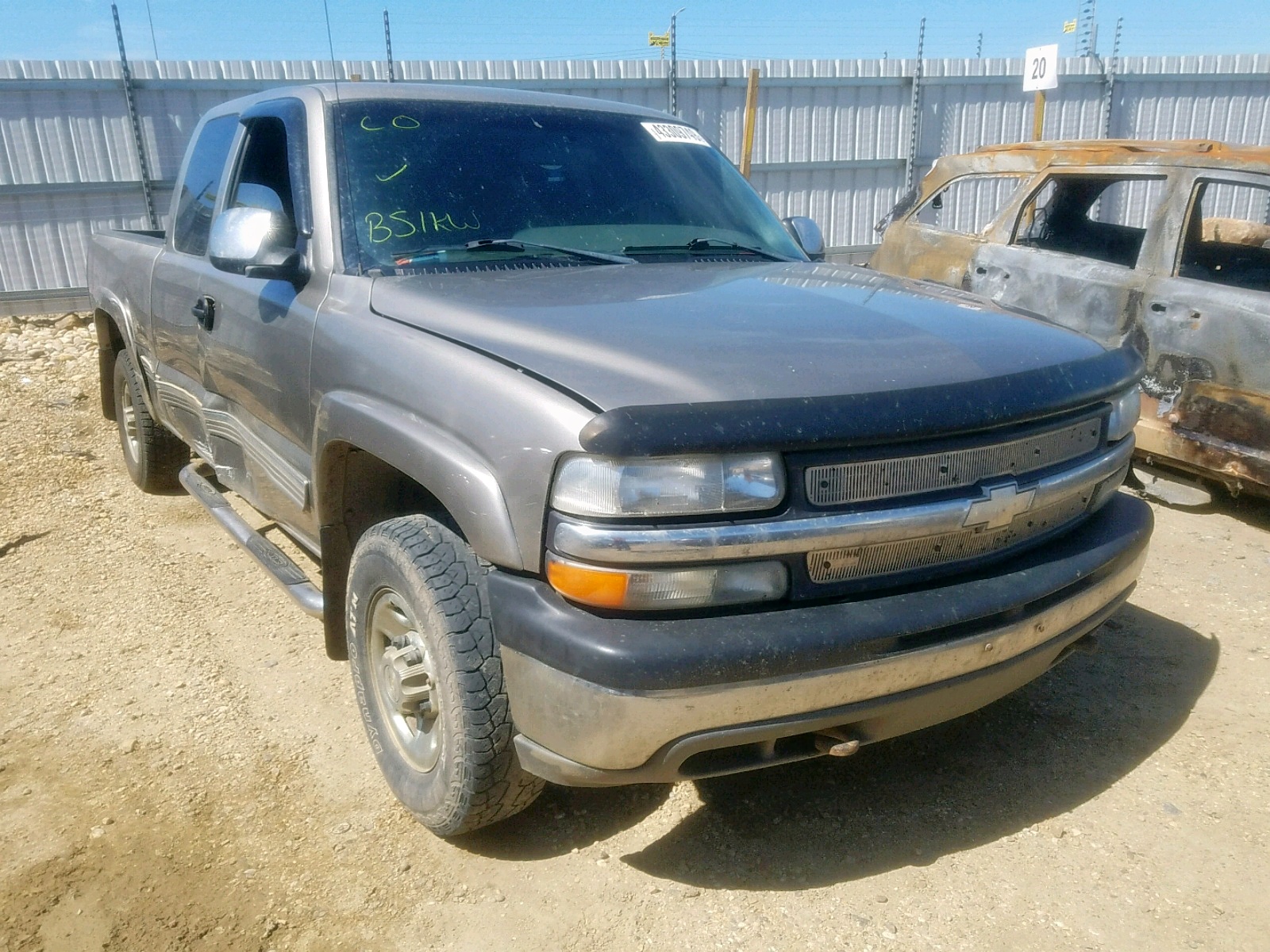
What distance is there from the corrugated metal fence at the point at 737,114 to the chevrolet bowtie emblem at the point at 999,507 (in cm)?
1022

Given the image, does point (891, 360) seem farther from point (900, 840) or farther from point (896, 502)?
point (900, 840)

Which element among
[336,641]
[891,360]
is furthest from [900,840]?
[336,641]

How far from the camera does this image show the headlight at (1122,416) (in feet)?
8.28

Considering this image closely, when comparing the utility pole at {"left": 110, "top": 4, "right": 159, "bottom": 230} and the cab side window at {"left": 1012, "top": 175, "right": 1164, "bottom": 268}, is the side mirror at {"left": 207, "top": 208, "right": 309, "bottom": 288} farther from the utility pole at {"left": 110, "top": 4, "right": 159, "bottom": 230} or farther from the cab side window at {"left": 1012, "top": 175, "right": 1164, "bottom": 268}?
the utility pole at {"left": 110, "top": 4, "right": 159, "bottom": 230}

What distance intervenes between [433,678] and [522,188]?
1.51 metres

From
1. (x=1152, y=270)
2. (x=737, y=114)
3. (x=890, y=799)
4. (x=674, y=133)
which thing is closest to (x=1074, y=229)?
(x=1152, y=270)

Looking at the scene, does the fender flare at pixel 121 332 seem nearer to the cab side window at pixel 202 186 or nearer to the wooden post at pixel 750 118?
the cab side window at pixel 202 186

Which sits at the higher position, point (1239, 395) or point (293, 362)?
point (293, 362)

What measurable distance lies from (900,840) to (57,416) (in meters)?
6.45

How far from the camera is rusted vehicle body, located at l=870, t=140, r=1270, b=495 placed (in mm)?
4680

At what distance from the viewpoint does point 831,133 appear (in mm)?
12648

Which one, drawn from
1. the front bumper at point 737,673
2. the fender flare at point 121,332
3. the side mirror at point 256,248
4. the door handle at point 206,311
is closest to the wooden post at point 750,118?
the fender flare at point 121,332

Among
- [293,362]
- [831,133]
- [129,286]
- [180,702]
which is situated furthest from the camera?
[831,133]

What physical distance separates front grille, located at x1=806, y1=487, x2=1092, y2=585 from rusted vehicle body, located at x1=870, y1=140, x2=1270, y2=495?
2.95 meters
